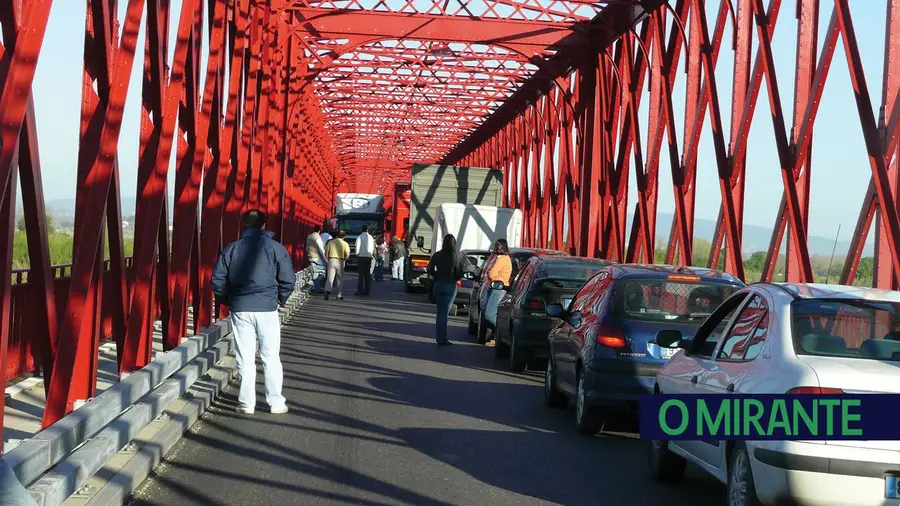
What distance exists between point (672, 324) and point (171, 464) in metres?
4.26

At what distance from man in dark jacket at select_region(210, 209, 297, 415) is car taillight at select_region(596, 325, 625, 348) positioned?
2.70m

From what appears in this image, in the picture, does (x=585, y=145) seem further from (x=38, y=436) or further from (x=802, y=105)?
(x=38, y=436)

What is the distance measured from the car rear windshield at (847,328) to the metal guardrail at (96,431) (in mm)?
3601

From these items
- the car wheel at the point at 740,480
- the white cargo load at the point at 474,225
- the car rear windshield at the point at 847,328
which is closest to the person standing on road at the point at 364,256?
the white cargo load at the point at 474,225

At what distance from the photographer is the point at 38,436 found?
6.57m

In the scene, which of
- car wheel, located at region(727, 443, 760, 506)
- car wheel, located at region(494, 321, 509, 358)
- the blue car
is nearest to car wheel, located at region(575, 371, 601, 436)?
the blue car

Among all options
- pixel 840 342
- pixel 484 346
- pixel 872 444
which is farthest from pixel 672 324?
pixel 484 346

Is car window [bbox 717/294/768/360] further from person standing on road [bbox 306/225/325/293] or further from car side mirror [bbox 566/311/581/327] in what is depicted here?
person standing on road [bbox 306/225/325/293]

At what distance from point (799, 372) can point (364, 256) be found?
2677 cm

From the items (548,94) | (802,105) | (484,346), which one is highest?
(548,94)

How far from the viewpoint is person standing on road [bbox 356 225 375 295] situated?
106 feet

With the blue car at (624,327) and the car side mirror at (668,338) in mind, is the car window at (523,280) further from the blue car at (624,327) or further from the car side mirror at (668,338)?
the car side mirror at (668,338)

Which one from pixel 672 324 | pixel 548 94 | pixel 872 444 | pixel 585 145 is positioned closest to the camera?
pixel 872 444

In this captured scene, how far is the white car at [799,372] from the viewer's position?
6.14 m
